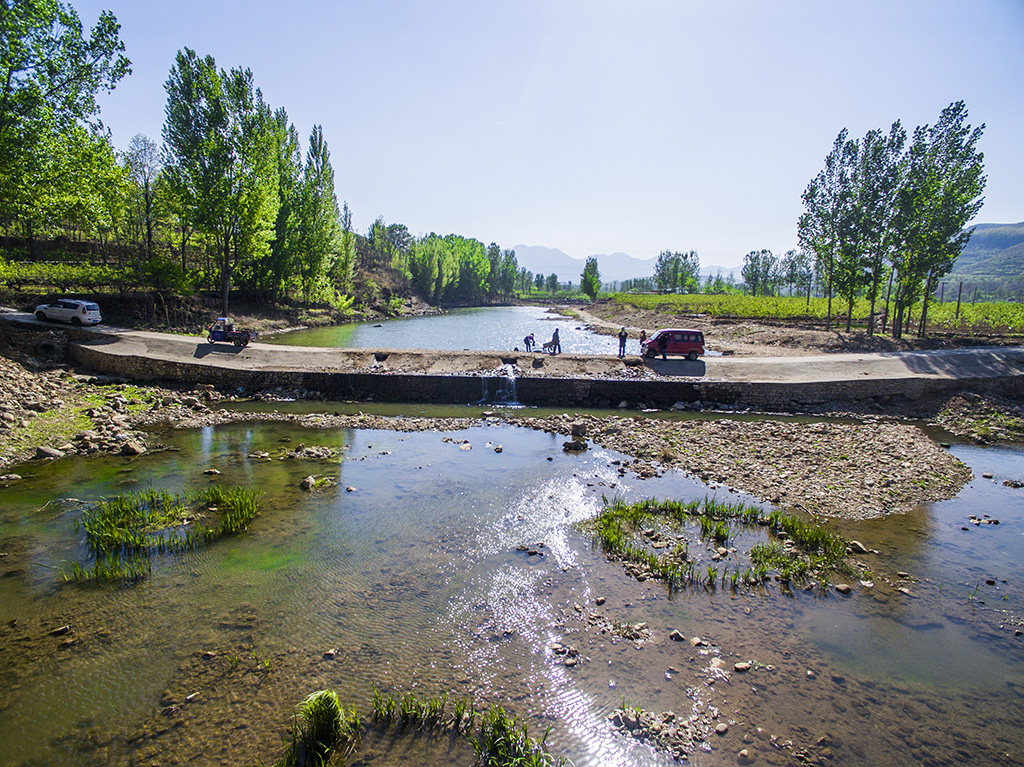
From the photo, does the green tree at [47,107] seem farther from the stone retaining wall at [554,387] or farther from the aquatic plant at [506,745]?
the aquatic plant at [506,745]

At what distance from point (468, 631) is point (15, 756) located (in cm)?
593

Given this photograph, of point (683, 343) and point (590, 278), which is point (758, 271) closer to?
point (590, 278)

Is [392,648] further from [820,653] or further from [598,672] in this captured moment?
[820,653]

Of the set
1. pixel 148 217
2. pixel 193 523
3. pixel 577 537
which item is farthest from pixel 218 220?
pixel 577 537

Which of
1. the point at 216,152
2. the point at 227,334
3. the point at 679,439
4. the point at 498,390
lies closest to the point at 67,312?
the point at 227,334

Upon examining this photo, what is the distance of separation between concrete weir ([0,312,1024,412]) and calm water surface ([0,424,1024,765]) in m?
12.3

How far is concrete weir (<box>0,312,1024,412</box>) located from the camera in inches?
957

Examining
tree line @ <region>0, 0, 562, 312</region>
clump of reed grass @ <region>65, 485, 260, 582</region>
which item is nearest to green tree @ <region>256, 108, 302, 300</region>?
tree line @ <region>0, 0, 562, 312</region>

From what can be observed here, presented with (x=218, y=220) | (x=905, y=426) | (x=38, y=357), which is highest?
(x=218, y=220)

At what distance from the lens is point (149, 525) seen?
1137cm

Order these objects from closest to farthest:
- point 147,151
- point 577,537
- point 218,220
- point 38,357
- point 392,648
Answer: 1. point 392,648
2. point 577,537
3. point 38,357
4. point 218,220
5. point 147,151

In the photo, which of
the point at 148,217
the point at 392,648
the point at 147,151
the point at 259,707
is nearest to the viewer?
the point at 259,707

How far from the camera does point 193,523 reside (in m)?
11.6

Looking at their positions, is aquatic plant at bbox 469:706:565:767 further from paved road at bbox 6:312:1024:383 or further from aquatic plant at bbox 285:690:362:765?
paved road at bbox 6:312:1024:383
